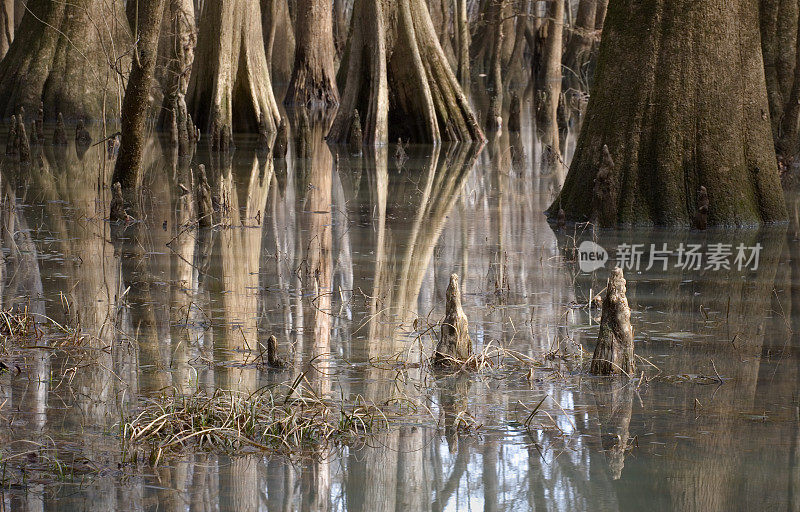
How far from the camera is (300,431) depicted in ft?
13.1

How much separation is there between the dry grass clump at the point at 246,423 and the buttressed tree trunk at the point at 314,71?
19.0 m

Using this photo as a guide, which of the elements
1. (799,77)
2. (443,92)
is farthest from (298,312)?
(443,92)

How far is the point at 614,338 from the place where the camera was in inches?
189

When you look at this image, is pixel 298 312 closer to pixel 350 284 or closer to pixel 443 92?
pixel 350 284

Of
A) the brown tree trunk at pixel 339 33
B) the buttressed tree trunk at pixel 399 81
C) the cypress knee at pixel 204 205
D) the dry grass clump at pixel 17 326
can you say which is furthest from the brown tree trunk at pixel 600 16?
the dry grass clump at pixel 17 326

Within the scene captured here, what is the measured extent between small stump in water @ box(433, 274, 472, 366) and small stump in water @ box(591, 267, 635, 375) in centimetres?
57

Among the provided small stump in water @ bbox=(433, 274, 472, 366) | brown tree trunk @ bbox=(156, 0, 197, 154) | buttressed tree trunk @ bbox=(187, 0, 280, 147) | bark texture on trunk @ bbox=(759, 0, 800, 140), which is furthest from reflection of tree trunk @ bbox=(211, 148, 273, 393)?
bark texture on trunk @ bbox=(759, 0, 800, 140)

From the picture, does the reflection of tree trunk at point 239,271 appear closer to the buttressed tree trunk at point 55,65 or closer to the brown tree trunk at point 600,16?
the buttressed tree trunk at point 55,65

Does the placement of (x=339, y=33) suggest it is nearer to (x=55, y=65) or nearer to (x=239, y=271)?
(x=55, y=65)

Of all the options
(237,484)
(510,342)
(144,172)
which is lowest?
(237,484)

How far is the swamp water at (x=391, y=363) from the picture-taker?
3.65 metres

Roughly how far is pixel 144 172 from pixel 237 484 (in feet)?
28.7

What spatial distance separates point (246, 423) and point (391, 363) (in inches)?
45.3

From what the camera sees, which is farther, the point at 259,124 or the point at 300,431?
the point at 259,124
